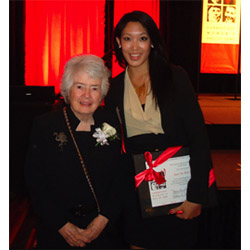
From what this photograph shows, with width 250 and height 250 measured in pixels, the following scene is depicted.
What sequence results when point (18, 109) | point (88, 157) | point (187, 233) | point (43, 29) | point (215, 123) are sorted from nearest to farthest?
1. point (88, 157)
2. point (187, 233)
3. point (18, 109)
4. point (215, 123)
5. point (43, 29)

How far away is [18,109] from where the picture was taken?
315 centimetres

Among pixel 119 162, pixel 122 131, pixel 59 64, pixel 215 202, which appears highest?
pixel 59 64

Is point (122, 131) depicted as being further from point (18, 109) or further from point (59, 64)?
point (59, 64)

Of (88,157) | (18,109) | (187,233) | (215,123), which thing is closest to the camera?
(88,157)

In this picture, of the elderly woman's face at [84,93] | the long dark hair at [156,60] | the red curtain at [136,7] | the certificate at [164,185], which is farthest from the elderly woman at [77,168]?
the red curtain at [136,7]

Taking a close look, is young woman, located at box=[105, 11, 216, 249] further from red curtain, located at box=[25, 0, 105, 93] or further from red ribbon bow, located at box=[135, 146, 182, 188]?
red curtain, located at box=[25, 0, 105, 93]

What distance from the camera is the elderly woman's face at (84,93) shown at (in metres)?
1.58

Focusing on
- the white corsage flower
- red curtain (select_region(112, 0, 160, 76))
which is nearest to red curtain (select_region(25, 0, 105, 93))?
red curtain (select_region(112, 0, 160, 76))

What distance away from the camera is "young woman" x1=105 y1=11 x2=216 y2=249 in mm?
1588

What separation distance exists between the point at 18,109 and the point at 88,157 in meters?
1.80

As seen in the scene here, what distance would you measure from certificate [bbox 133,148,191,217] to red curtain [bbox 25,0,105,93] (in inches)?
247

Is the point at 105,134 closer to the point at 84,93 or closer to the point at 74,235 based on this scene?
the point at 84,93

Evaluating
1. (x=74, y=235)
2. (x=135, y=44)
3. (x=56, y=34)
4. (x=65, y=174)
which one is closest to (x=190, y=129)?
(x=135, y=44)

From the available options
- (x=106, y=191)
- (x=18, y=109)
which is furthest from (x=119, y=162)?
(x=18, y=109)
